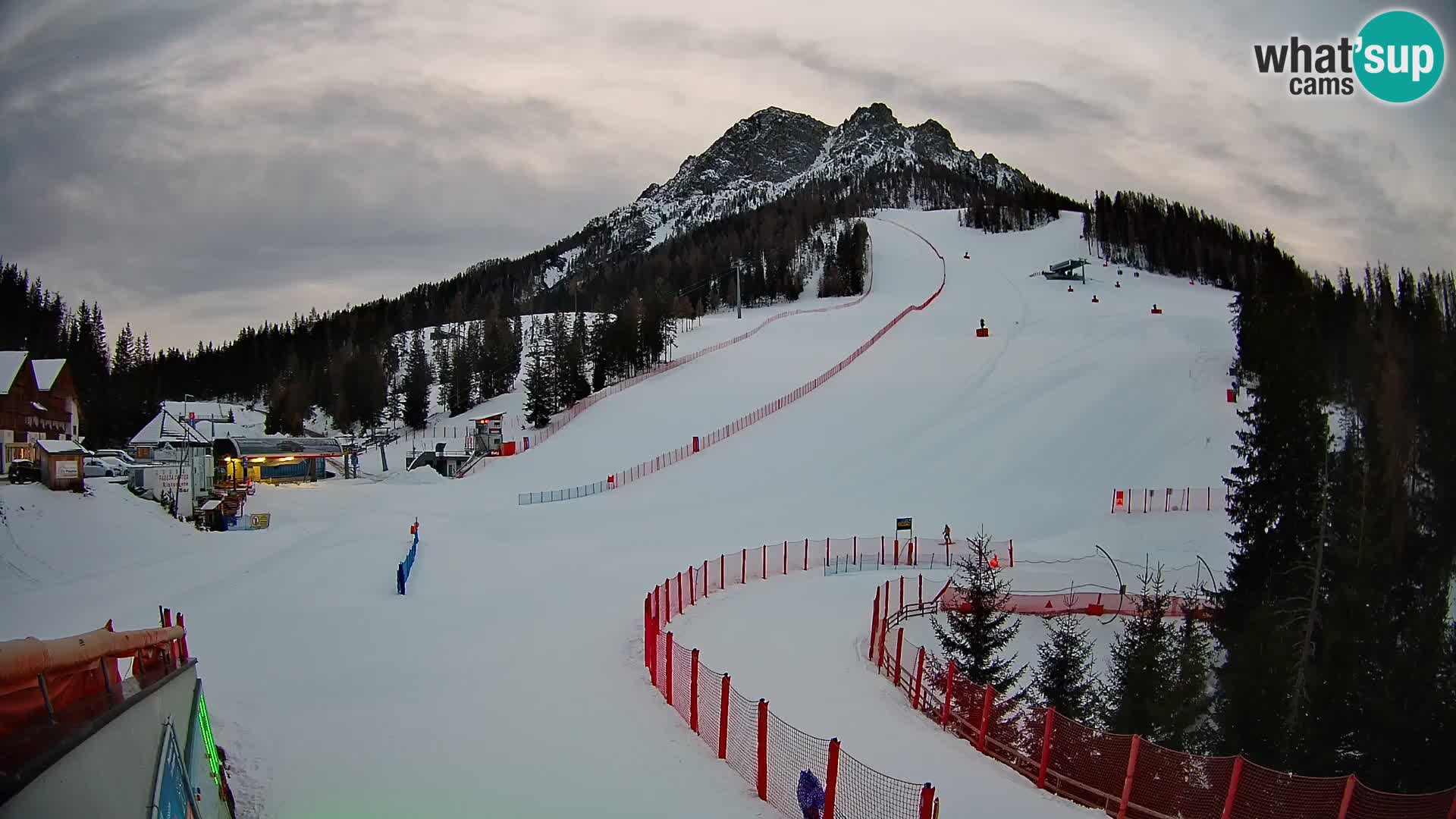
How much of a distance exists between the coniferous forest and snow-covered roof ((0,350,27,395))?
37.0m

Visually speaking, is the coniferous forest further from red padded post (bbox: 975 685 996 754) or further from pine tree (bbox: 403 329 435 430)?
pine tree (bbox: 403 329 435 430)

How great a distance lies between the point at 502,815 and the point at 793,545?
21.6 metres

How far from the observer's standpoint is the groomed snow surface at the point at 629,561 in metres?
10.8

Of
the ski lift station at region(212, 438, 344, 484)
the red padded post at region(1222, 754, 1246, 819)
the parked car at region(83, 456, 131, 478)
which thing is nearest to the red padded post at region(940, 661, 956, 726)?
the red padded post at region(1222, 754, 1246, 819)

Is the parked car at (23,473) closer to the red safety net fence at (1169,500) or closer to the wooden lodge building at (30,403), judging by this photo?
the wooden lodge building at (30,403)

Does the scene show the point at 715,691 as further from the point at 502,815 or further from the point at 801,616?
the point at 801,616

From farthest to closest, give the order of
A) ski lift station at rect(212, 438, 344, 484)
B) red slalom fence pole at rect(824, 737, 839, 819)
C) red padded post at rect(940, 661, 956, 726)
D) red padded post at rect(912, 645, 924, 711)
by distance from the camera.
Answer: ski lift station at rect(212, 438, 344, 484)
red padded post at rect(912, 645, 924, 711)
red padded post at rect(940, 661, 956, 726)
red slalom fence pole at rect(824, 737, 839, 819)

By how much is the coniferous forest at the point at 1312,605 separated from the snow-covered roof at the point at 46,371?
41381 millimetres

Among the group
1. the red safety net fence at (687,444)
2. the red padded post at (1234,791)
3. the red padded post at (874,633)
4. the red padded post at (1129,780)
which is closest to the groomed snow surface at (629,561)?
the red padded post at (1129,780)

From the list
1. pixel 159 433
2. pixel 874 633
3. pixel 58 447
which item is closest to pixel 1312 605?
pixel 874 633

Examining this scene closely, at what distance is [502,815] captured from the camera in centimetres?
905

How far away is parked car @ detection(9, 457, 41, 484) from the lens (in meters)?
28.5

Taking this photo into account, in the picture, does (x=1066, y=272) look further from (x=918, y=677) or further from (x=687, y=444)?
(x=918, y=677)

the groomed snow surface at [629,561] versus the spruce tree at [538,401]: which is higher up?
the spruce tree at [538,401]
